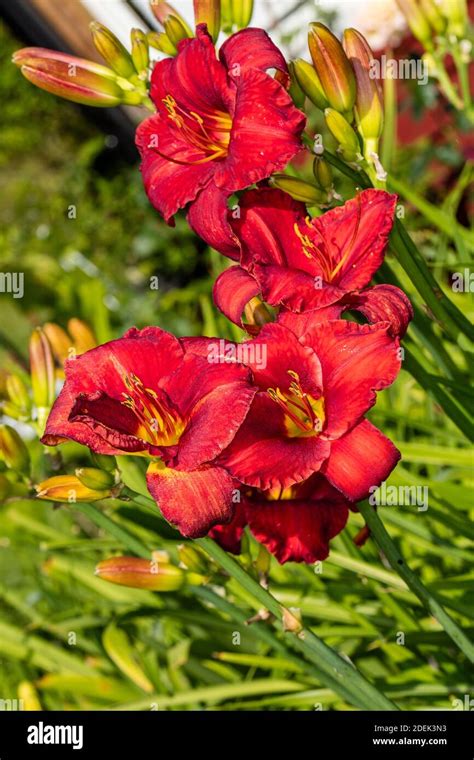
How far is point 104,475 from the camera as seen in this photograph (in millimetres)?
595

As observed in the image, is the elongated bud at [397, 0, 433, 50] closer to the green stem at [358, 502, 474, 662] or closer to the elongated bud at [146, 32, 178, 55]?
A: the elongated bud at [146, 32, 178, 55]

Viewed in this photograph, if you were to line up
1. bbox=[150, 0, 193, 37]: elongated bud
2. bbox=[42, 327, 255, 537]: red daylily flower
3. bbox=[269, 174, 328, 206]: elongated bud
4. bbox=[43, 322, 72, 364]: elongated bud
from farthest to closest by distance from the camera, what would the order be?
bbox=[43, 322, 72, 364]: elongated bud < bbox=[150, 0, 193, 37]: elongated bud < bbox=[269, 174, 328, 206]: elongated bud < bbox=[42, 327, 255, 537]: red daylily flower

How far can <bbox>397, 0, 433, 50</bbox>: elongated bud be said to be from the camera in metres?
0.79

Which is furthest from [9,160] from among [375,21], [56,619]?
[56,619]

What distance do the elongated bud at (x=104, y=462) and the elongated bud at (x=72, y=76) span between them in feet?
0.91

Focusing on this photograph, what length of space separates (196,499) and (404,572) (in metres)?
0.16

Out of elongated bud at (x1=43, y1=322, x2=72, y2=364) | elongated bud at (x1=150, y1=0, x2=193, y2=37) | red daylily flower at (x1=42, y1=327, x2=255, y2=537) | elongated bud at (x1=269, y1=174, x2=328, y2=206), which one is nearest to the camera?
red daylily flower at (x1=42, y1=327, x2=255, y2=537)

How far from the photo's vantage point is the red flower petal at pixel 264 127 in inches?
22.1

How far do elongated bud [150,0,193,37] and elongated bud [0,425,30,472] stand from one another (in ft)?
1.06

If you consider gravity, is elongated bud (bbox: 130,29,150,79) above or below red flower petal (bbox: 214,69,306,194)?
above

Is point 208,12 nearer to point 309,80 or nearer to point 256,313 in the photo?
point 309,80

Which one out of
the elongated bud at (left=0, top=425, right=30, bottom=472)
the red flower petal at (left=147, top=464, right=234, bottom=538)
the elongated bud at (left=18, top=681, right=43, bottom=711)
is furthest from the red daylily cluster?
the elongated bud at (left=18, top=681, right=43, bottom=711)
